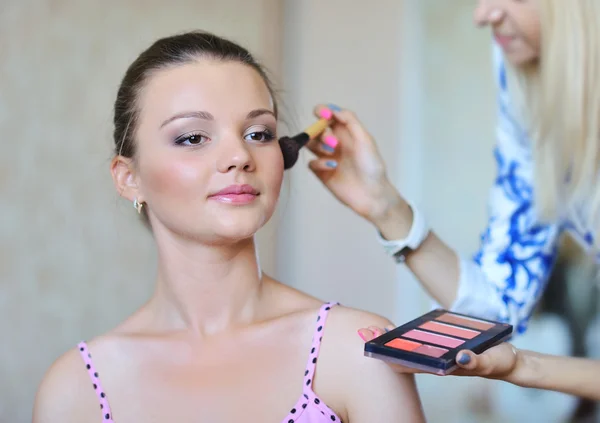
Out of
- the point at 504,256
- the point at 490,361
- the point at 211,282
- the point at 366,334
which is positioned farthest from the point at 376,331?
the point at 504,256

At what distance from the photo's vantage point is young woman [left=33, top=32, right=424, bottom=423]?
3.01 feet

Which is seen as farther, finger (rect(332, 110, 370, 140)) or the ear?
finger (rect(332, 110, 370, 140))

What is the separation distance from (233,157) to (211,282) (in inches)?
7.2

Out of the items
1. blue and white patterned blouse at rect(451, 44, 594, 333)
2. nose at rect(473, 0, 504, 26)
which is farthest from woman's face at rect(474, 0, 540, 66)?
blue and white patterned blouse at rect(451, 44, 594, 333)

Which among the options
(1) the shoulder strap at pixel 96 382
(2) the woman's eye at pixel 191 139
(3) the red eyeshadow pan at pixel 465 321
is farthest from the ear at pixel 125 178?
(3) the red eyeshadow pan at pixel 465 321

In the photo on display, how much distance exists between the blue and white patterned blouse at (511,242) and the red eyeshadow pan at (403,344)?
0.45 metres

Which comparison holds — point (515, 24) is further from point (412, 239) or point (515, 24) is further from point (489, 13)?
point (412, 239)

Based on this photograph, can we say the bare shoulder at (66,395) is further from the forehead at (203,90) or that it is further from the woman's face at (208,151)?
the forehead at (203,90)

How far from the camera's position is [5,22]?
3.99 ft

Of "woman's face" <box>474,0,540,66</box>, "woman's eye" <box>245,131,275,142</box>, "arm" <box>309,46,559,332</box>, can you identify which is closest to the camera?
"woman's eye" <box>245,131,275,142</box>

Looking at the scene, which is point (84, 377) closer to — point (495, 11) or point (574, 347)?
point (495, 11)

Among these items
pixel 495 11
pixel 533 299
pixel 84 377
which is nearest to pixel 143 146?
pixel 84 377

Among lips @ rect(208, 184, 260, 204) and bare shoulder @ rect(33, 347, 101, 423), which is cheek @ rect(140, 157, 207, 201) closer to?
lips @ rect(208, 184, 260, 204)

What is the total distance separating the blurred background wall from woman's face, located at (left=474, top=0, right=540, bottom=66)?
1.45ft
